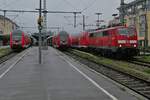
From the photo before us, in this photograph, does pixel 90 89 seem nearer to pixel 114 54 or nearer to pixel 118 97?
pixel 118 97

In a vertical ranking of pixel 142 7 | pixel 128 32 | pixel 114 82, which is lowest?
pixel 114 82

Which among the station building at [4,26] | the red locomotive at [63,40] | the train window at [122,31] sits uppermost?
the station building at [4,26]

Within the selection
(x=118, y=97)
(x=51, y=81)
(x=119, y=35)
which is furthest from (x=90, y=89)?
(x=119, y=35)

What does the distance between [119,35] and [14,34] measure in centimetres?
2847

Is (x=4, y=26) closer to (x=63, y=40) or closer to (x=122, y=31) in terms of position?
(x=63, y=40)

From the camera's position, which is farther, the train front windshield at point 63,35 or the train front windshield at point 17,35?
the train front windshield at point 63,35

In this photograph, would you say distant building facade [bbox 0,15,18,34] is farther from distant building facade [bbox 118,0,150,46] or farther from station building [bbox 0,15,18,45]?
distant building facade [bbox 118,0,150,46]

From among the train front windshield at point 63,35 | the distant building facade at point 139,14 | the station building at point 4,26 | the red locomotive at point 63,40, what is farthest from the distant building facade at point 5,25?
the train front windshield at point 63,35

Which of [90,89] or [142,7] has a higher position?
[142,7]

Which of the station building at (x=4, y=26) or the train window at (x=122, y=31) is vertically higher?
the station building at (x=4, y=26)

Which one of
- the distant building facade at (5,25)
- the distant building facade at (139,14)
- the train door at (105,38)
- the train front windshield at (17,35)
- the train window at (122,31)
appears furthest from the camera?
the distant building facade at (5,25)

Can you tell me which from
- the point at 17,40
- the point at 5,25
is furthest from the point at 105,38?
the point at 5,25

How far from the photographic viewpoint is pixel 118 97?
41.8ft

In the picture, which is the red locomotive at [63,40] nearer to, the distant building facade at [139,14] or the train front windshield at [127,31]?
the distant building facade at [139,14]
